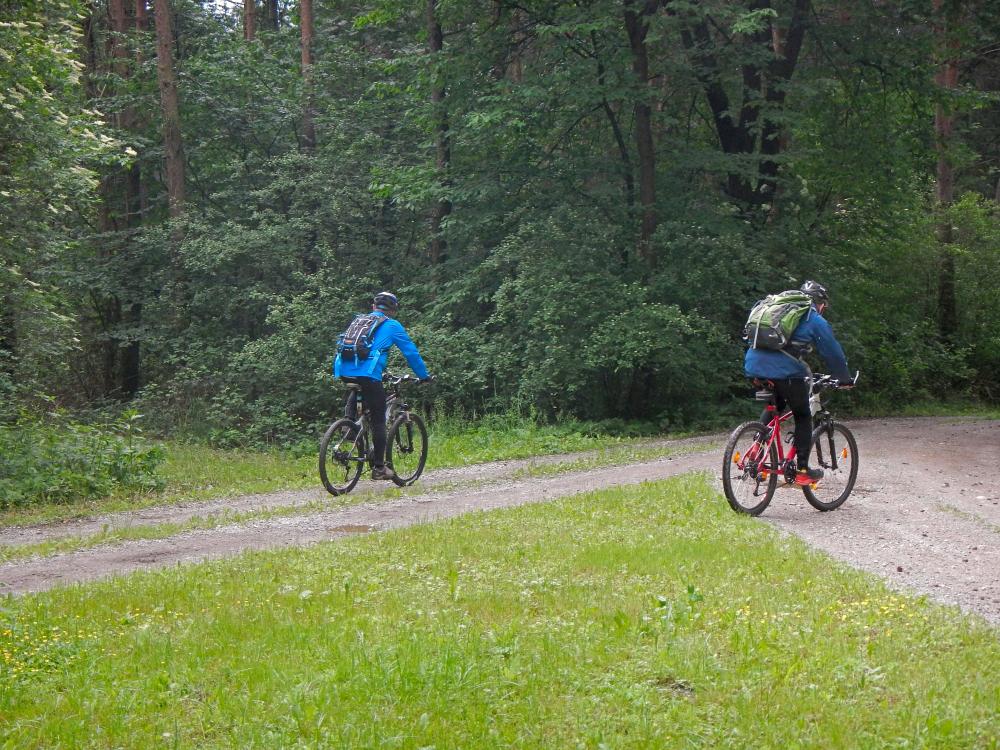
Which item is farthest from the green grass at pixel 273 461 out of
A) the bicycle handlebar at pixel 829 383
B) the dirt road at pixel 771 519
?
the bicycle handlebar at pixel 829 383

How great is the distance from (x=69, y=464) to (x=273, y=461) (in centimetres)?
460

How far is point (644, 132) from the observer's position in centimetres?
2098

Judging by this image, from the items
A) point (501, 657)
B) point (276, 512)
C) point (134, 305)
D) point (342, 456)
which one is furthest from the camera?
point (134, 305)

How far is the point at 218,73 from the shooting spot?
28531 mm

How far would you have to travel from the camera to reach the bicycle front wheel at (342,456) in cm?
1205

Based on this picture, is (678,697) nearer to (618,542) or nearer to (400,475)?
(618,542)

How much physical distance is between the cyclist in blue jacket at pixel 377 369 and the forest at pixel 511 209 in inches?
235

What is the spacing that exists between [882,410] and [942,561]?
1725 centimetres

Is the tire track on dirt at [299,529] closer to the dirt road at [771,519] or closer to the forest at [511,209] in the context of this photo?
the dirt road at [771,519]

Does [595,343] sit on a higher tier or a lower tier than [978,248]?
lower

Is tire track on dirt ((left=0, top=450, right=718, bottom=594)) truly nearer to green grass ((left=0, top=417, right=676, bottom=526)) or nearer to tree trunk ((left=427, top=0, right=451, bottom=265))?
green grass ((left=0, top=417, right=676, bottom=526))

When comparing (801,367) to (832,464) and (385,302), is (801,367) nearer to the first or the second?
(832,464)

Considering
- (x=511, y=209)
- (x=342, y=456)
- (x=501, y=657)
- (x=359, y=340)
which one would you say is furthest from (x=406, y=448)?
(x=511, y=209)

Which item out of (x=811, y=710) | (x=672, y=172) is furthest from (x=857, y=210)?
(x=811, y=710)
